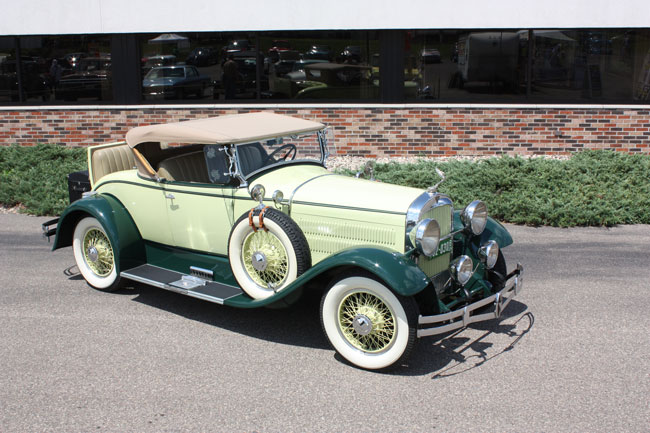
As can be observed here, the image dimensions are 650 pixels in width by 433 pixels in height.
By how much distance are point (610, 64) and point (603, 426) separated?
8569 millimetres

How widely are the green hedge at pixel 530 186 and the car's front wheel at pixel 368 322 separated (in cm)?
425

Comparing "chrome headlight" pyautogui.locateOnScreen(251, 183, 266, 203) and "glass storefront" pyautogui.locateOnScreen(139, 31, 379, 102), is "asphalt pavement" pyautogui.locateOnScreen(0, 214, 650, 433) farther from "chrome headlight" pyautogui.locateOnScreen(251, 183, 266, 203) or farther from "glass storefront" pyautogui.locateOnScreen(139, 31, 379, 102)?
"glass storefront" pyautogui.locateOnScreen(139, 31, 379, 102)

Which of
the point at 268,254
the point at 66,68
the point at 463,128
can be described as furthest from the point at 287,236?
the point at 66,68

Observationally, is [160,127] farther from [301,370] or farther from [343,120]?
[343,120]

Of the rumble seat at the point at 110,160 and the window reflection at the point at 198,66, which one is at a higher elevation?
the window reflection at the point at 198,66

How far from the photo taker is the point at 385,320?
4.38 meters

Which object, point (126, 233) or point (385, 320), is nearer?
point (385, 320)

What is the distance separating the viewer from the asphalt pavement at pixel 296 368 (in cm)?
384

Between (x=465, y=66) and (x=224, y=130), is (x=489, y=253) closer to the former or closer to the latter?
(x=224, y=130)

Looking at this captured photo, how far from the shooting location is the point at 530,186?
8.58 m

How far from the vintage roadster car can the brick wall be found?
17.4 ft

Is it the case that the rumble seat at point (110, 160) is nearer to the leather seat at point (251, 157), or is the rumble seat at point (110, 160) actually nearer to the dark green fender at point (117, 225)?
the dark green fender at point (117, 225)

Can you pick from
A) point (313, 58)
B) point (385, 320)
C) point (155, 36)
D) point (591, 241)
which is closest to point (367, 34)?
point (313, 58)

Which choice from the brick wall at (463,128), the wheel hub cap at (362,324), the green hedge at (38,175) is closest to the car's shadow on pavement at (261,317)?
the wheel hub cap at (362,324)
